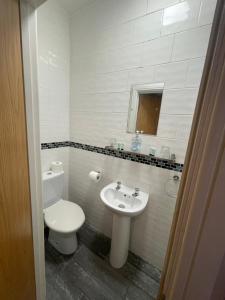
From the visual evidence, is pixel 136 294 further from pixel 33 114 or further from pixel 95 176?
pixel 33 114

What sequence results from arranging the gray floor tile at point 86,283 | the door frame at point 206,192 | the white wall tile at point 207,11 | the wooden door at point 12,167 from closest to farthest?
the door frame at point 206,192 < the wooden door at point 12,167 < the white wall tile at point 207,11 < the gray floor tile at point 86,283

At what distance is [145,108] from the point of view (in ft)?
4.43

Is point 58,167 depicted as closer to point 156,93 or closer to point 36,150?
point 36,150

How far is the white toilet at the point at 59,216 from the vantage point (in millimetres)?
1412

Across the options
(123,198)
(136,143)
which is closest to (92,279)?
(123,198)

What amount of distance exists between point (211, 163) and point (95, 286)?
1.59 m

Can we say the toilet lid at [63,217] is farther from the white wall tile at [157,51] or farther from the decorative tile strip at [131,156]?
the white wall tile at [157,51]

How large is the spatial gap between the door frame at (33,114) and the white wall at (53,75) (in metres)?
0.91

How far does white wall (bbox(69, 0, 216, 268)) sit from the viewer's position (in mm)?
1064

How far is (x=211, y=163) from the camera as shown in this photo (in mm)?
292

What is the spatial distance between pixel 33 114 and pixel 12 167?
0.28 metres

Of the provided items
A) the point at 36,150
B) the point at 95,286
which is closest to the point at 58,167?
the point at 36,150

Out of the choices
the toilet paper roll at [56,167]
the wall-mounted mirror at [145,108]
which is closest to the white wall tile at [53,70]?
the toilet paper roll at [56,167]

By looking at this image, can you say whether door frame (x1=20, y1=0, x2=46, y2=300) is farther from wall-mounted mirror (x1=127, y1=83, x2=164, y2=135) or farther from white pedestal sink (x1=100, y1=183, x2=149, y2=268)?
wall-mounted mirror (x1=127, y1=83, x2=164, y2=135)
